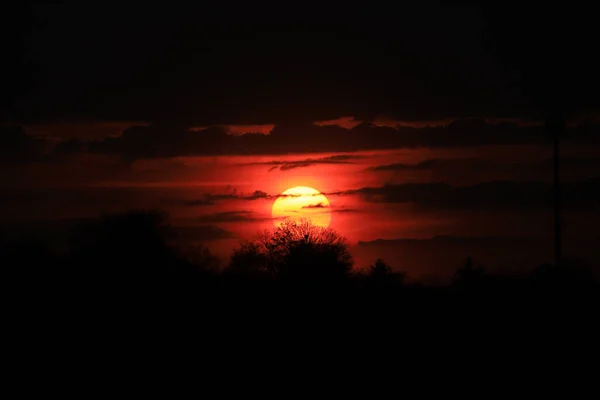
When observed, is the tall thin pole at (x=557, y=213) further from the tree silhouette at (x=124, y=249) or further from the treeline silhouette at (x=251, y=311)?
the tree silhouette at (x=124, y=249)

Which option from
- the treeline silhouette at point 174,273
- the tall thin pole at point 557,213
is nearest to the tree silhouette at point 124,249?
the treeline silhouette at point 174,273

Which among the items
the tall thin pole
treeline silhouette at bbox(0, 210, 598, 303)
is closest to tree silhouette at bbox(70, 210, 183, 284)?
treeline silhouette at bbox(0, 210, 598, 303)

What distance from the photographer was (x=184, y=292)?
5469cm

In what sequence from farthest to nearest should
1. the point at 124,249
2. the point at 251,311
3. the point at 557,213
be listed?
the point at 124,249, the point at 557,213, the point at 251,311

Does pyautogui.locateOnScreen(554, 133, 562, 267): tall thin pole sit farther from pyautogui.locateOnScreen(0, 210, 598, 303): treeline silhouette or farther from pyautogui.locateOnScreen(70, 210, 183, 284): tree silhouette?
pyautogui.locateOnScreen(70, 210, 183, 284): tree silhouette

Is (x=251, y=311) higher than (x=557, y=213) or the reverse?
the reverse

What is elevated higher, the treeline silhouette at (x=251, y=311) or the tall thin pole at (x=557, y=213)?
the tall thin pole at (x=557, y=213)

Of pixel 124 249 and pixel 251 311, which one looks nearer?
pixel 251 311

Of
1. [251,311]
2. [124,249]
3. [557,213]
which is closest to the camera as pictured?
[251,311]

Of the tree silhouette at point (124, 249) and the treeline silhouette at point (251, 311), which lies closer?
the treeline silhouette at point (251, 311)

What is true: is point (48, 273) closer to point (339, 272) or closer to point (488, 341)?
point (339, 272)

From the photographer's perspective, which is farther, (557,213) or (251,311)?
(557,213)

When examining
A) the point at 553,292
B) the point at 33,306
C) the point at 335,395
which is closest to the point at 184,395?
the point at 335,395

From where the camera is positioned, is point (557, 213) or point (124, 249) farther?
point (124, 249)
